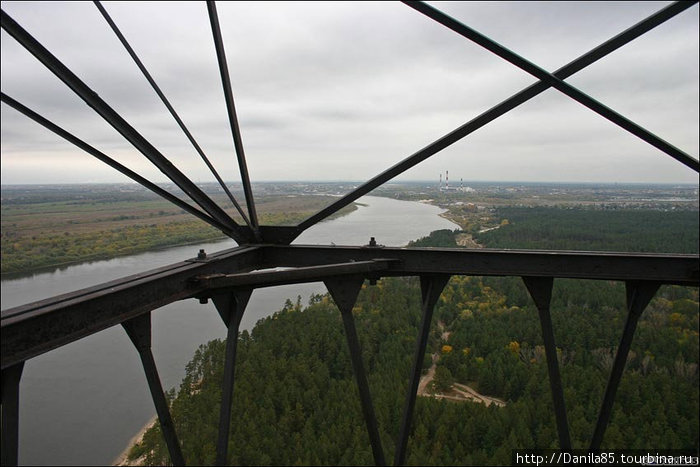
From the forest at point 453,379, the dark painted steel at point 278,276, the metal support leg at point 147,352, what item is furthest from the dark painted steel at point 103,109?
the forest at point 453,379

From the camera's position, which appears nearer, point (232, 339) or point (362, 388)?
point (232, 339)

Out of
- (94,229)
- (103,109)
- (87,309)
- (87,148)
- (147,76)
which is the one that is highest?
(147,76)

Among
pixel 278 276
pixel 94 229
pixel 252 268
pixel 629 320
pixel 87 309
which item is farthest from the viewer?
pixel 94 229

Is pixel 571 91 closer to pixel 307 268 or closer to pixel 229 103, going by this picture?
pixel 307 268

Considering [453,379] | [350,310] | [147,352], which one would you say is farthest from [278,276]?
[453,379]

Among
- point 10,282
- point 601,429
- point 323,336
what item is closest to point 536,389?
point 323,336

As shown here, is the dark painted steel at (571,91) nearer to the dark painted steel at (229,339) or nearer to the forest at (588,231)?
the dark painted steel at (229,339)

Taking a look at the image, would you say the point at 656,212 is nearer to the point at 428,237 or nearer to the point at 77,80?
the point at 428,237
